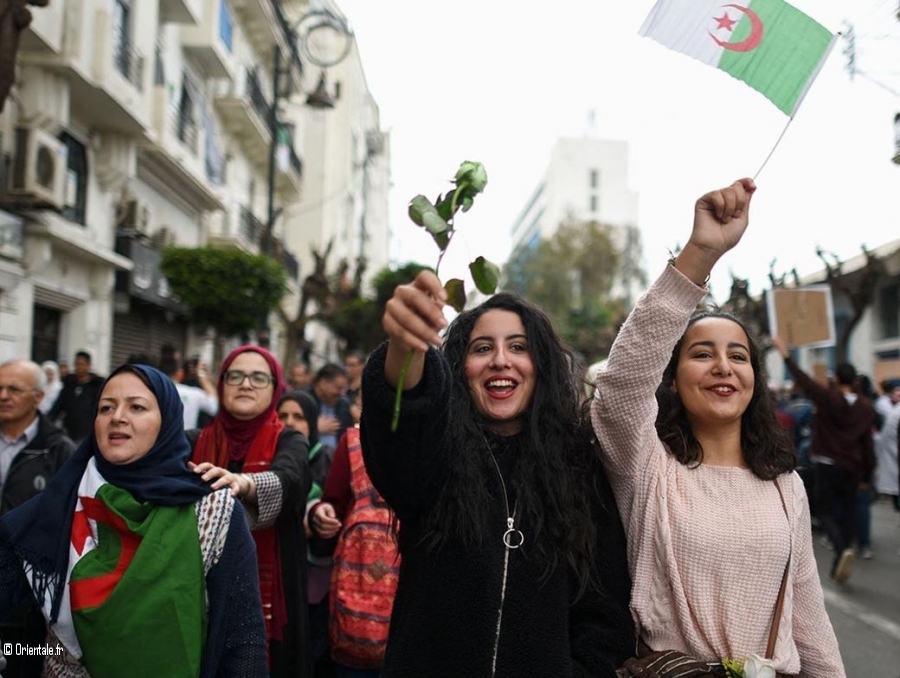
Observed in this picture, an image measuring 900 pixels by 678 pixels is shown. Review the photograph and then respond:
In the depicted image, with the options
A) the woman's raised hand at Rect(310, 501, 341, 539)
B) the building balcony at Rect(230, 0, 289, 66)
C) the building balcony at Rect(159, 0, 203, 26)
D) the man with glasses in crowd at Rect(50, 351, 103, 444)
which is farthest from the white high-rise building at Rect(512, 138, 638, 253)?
the woman's raised hand at Rect(310, 501, 341, 539)

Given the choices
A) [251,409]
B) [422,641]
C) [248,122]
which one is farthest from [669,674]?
[248,122]

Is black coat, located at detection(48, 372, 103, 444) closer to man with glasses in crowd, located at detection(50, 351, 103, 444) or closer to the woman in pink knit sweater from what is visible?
man with glasses in crowd, located at detection(50, 351, 103, 444)

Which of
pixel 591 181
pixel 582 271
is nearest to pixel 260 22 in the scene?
pixel 582 271

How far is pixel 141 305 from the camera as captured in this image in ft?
58.9

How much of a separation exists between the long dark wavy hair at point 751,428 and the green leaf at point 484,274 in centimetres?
94

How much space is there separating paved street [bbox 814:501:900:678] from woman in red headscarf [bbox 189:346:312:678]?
13.0ft

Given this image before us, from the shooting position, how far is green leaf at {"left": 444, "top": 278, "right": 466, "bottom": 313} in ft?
6.06

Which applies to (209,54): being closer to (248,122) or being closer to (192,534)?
(248,122)

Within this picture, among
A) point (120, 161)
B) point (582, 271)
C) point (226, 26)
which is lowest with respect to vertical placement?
point (120, 161)

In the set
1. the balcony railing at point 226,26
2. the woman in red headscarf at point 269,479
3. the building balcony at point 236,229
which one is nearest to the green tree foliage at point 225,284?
the building balcony at point 236,229

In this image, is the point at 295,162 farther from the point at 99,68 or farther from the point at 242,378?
the point at 242,378

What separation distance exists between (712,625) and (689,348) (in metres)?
0.78

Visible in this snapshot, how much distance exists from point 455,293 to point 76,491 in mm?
1631

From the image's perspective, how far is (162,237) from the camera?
60.2 feet
